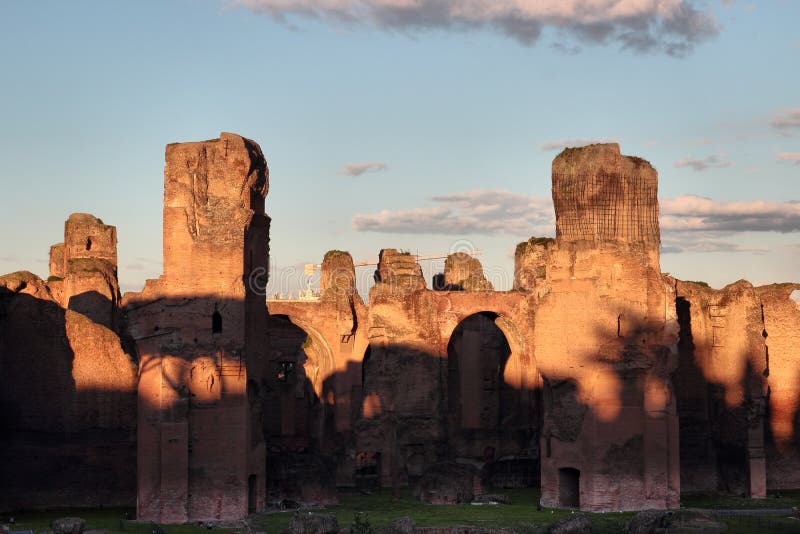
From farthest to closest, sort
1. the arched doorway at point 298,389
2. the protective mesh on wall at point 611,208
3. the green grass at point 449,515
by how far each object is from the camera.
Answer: the arched doorway at point 298,389 → the protective mesh on wall at point 611,208 → the green grass at point 449,515

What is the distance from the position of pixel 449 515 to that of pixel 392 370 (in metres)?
6.40

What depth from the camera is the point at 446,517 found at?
24.4 m

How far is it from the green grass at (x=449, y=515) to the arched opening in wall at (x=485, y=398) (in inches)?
215

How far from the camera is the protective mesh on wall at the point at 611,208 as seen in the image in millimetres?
26016

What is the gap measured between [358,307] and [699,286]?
27.4 ft

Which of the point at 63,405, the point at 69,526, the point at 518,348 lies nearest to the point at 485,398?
the point at 518,348

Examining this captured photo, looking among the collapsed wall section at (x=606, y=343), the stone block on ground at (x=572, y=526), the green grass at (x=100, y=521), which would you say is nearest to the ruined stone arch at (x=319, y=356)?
the collapsed wall section at (x=606, y=343)

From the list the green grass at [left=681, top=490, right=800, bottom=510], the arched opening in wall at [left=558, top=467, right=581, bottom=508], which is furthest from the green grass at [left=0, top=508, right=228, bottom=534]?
the green grass at [left=681, top=490, right=800, bottom=510]

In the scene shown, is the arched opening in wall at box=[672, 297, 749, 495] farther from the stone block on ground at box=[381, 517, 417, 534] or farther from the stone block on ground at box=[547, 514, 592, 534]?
the stone block on ground at box=[381, 517, 417, 534]

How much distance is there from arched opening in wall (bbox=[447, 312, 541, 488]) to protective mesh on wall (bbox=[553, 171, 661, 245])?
271 inches

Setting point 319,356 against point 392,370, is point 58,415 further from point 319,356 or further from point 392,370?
point 319,356

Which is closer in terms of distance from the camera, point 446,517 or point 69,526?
point 69,526

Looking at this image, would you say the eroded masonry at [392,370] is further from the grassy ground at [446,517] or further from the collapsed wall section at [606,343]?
the grassy ground at [446,517]

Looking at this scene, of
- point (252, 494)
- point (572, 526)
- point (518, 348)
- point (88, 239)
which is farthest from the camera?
point (518, 348)
